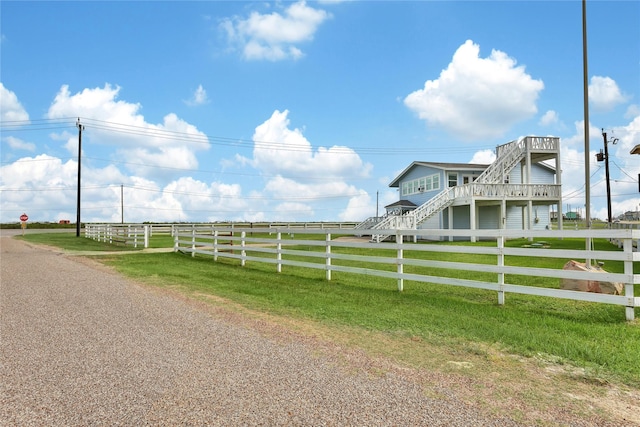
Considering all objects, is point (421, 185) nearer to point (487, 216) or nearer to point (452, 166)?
point (452, 166)

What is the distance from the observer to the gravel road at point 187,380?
10.7 ft

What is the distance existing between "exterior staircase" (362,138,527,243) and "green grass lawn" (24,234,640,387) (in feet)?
51.1

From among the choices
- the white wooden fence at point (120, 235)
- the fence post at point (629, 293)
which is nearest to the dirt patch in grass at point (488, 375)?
the fence post at point (629, 293)

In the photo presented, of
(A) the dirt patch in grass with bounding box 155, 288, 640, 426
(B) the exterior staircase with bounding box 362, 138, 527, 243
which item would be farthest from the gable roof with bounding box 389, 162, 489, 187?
(A) the dirt patch in grass with bounding box 155, 288, 640, 426

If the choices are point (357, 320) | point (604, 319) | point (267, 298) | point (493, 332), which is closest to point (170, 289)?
point (267, 298)

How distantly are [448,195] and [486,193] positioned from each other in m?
2.30

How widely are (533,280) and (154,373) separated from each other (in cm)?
989

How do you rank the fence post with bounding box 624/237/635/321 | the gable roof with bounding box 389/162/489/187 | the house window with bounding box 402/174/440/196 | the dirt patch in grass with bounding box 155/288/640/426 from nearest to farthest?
the dirt patch in grass with bounding box 155/288/640/426 → the fence post with bounding box 624/237/635/321 → the gable roof with bounding box 389/162/489/187 → the house window with bounding box 402/174/440/196

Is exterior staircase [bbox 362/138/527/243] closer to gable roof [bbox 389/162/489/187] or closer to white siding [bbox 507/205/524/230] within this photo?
gable roof [bbox 389/162/489/187]

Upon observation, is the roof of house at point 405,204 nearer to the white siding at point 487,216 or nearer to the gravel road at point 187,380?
the white siding at point 487,216

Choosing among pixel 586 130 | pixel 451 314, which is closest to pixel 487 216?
pixel 586 130

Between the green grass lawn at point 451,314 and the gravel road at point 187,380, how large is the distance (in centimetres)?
108

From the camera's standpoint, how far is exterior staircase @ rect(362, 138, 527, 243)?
26.9 m

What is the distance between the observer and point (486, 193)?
27.7 m
